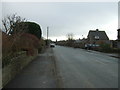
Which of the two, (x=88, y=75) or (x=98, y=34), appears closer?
(x=88, y=75)

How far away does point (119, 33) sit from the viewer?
165 feet

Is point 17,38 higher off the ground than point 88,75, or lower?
higher

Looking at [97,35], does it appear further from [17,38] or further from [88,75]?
[88,75]

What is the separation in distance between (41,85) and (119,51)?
31227mm

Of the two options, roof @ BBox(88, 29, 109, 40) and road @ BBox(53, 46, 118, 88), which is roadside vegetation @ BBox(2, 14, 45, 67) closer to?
road @ BBox(53, 46, 118, 88)

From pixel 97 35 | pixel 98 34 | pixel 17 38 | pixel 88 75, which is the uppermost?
pixel 98 34

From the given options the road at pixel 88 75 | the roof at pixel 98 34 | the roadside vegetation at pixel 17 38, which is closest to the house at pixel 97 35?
the roof at pixel 98 34

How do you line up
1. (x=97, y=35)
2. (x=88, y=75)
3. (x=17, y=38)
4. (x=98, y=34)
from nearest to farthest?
(x=88, y=75)
(x=17, y=38)
(x=97, y=35)
(x=98, y=34)

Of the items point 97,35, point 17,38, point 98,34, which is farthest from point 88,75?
point 98,34

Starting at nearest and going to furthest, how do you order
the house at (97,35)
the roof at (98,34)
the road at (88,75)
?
1. the road at (88,75)
2. the house at (97,35)
3. the roof at (98,34)

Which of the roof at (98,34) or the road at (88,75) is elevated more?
the roof at (98,34)

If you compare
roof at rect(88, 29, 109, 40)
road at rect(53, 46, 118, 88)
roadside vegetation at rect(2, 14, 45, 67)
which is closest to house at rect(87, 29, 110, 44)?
roof at rect(88, 29, 109, 40)

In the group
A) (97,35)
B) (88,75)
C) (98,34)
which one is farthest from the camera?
(98,34)

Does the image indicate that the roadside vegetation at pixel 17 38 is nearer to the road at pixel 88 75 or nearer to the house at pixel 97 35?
the road at pixel 88 75
